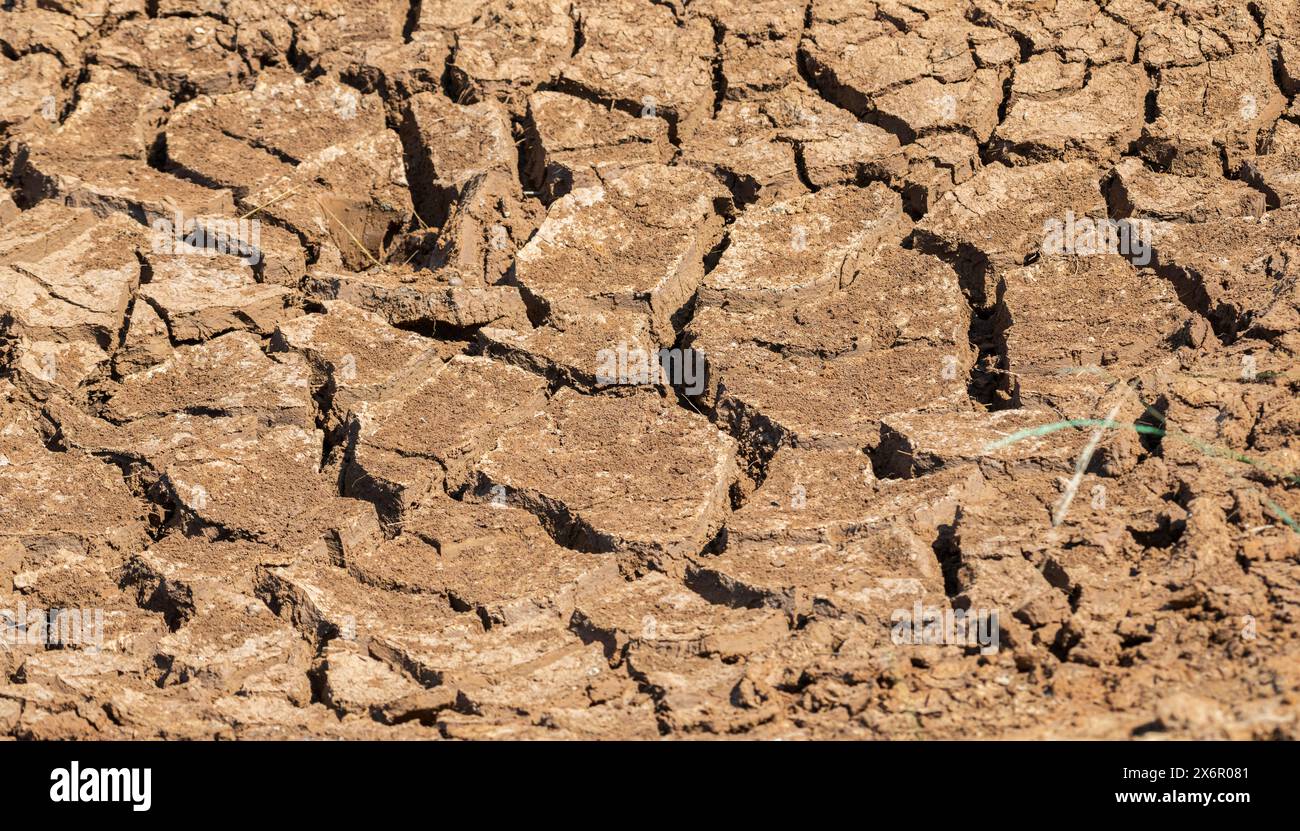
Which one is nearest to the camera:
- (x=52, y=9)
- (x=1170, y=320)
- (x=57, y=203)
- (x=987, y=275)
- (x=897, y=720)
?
(x=897, y=720)

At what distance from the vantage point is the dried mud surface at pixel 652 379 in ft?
10.6

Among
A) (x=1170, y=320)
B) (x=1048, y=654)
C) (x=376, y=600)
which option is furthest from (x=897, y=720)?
(x=1170, y=320)

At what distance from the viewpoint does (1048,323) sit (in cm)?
406

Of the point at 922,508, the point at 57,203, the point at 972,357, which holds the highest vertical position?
the point at 57,203

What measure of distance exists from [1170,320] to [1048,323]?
0.32 m

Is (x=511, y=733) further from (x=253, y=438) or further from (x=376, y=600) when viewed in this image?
(x=253, y=438)

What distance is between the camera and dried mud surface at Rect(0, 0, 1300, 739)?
10.6 ft

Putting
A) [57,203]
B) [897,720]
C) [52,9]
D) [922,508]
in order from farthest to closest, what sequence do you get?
[52,9] → [57,203] → [922,508] → [897,720]

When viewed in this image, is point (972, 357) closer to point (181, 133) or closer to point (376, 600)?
point (376, 600)

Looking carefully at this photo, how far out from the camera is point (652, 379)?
4.11m

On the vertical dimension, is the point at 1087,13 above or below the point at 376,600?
above

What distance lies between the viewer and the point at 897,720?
298 cm

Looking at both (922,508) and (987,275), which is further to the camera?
(987,275)

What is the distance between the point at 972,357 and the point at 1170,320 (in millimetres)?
530
